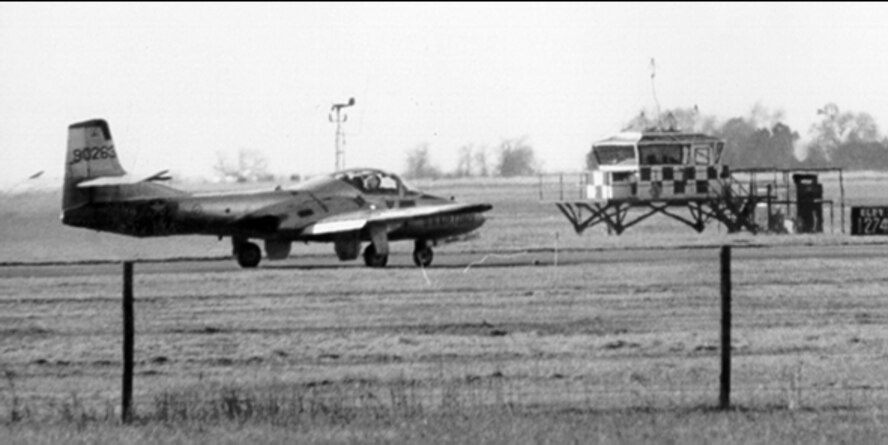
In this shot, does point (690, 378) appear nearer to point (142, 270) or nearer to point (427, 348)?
point (427, 348)

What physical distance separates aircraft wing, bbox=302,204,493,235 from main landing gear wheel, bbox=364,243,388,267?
0.49 metres

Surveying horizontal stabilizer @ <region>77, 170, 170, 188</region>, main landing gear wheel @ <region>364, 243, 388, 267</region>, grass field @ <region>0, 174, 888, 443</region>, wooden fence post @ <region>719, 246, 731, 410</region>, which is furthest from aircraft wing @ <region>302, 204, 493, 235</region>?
wooden fence post @ <region>719, 246, 731, 410</region>

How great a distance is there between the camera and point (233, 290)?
27.7 m

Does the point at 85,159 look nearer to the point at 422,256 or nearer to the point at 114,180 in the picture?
the point at 114,180

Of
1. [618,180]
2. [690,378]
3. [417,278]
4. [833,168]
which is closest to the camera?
[690,378]

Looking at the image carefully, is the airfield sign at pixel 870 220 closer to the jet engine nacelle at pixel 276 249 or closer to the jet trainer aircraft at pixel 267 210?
the jet trainer aircraft at pixel 267 210

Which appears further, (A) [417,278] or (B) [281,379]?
(A) [417,278]

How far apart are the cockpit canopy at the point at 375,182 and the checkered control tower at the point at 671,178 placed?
64.0 feet

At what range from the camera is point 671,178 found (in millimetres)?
53094

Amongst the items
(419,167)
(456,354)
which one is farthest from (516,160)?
(456,354)

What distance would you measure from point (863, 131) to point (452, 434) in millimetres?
24016

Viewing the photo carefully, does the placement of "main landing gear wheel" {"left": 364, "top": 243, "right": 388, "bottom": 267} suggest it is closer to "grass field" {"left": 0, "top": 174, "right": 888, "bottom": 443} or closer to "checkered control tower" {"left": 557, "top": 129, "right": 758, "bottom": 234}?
"grass field" {"left": 0, "top": 174, "right": 888, "bottom": 443}

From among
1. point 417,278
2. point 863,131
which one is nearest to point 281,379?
point 417,278

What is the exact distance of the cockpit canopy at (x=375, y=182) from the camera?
113 feet
